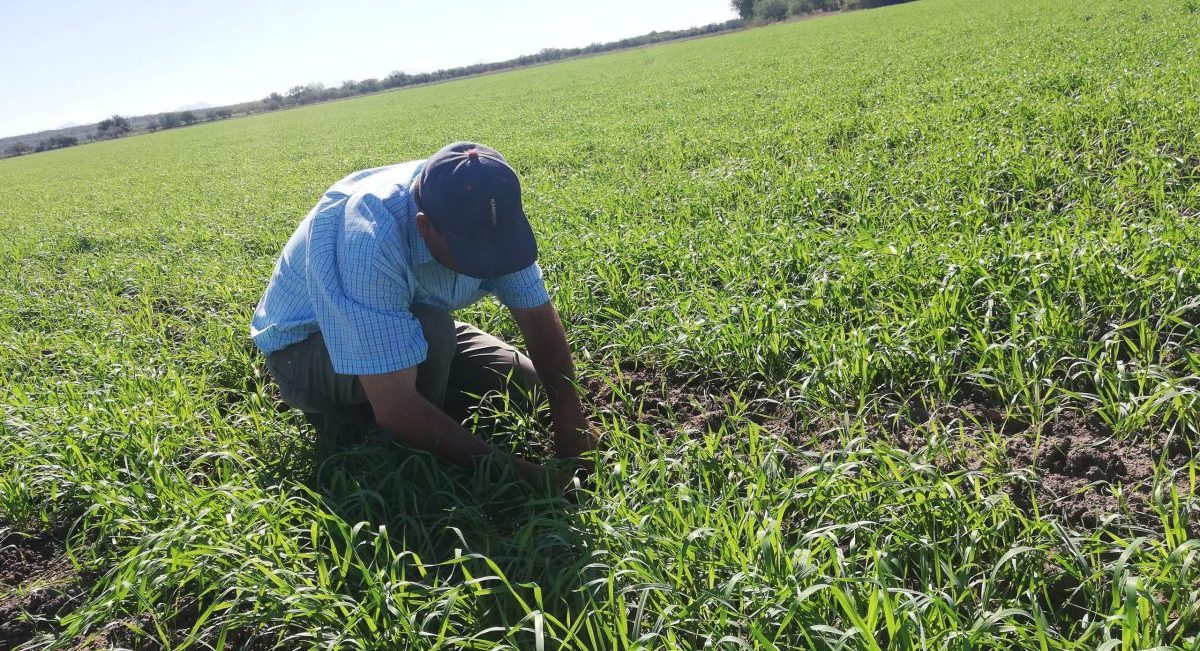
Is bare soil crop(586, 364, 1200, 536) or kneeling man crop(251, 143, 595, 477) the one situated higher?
kneeling man crop(251, 143, 595, 477)

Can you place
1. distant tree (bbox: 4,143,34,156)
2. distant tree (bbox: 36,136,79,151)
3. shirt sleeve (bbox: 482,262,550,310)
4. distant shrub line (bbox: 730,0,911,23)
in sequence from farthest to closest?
distant tree (bbox: 36,136,79,151) → distant tree (bbox: 4,143,34,156) → distant shrub line (bbox: 730,0,911,23) → shirt sleeve (bbox: 482,262,550,310)

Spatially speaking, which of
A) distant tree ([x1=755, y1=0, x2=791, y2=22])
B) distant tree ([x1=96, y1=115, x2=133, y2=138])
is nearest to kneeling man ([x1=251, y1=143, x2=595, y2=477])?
distant tree ([x1=755, y1=0, x2=791, y2=22])

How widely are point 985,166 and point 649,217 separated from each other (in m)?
2.43

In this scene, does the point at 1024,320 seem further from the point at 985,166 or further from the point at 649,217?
the point at 649,217

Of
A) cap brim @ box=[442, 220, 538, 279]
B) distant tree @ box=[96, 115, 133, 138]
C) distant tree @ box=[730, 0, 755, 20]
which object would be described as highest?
distant tree @ box=[730, 0, 755, 20]

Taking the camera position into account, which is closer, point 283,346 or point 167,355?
point 283,346

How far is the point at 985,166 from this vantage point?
16.6ft

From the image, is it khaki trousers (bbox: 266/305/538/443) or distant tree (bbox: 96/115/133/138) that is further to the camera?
distant tree (bbox: 96/115/133/138)

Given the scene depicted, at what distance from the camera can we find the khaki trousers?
2.83 meters

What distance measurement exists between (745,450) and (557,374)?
0.77m

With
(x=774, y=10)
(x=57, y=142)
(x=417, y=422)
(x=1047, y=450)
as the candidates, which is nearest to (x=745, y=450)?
A: (x=1047, y=450)

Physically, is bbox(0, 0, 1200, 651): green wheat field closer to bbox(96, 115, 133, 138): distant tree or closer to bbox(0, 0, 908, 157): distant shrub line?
bbox(0, 0, 908, 157): distant shrub line

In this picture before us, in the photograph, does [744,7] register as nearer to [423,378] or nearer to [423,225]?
[423,378]

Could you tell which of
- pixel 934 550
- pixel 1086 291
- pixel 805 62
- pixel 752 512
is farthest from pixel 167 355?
pixel 805 62
